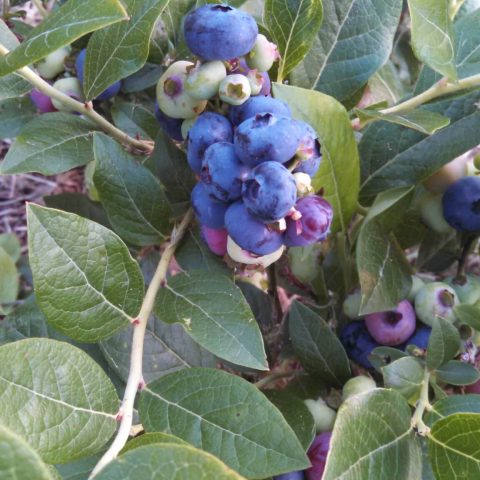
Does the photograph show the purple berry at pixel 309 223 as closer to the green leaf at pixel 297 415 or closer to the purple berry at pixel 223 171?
the purple berry at pixel 223 171

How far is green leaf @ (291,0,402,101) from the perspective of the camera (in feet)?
3.15

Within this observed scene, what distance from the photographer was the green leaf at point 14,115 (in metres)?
1.14

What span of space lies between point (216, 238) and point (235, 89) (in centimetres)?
21

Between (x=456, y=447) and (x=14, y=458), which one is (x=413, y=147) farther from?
(x=14, y=458)

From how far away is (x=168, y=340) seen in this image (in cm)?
98

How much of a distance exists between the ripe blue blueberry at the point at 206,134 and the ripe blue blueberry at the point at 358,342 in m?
0.42

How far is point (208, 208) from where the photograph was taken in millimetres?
767

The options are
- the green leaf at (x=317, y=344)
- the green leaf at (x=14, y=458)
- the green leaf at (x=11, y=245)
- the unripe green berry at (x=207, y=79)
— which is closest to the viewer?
the green leaf at (x=14, y=458)

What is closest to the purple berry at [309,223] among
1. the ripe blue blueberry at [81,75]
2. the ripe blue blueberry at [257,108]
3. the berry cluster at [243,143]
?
the berry cluster at [243,143]

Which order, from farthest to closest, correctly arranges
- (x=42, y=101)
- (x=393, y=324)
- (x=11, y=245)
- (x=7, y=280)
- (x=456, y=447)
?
1. (x=11, y=245)
2. (x=7, y=280)
3. (x=42, y=101)
4. (x=393, y=324)
5. (x=456, y=447)

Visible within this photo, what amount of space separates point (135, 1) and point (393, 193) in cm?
43

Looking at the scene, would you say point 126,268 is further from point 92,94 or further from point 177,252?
point 92,94

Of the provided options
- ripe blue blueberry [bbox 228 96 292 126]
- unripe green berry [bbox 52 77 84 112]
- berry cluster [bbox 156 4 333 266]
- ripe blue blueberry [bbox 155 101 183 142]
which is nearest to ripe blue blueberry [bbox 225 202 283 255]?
berry cluster [bbox 156 4 333 266]

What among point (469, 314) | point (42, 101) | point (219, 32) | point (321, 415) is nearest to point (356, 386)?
point (321, 415)
